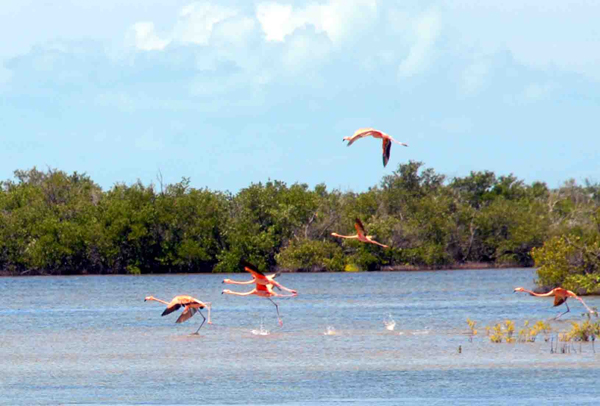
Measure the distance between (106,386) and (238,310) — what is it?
852 inches

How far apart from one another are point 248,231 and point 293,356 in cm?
4991

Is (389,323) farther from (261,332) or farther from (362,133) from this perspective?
(362,133)

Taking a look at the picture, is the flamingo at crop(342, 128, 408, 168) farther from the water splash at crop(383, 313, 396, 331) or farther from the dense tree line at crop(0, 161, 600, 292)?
the dense tree line at crop(0, 161, 600, 292)

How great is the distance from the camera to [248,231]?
7556 cm

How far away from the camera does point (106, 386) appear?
2123 centimetres

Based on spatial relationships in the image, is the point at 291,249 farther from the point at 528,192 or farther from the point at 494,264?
the point at 528,192

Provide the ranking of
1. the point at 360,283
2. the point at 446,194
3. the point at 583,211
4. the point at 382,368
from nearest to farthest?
the point at 382,368
the point at 360,283
the point at 583,211
the point at 446,194

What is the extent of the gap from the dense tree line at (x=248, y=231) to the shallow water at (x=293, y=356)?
Answer: 86.8 feet

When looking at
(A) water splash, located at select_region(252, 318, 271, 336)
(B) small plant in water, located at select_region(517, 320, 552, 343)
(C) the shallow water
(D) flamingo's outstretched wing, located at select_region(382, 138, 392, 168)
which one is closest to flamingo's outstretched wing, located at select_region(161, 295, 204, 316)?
(C) the shallow water

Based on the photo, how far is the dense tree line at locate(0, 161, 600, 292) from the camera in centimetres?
7469

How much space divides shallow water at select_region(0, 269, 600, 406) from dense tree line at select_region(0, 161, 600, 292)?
26464 millimetres

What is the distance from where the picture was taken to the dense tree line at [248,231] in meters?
74.7

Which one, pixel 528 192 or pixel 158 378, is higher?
pixel 528 192

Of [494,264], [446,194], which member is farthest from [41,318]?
[446,194]
